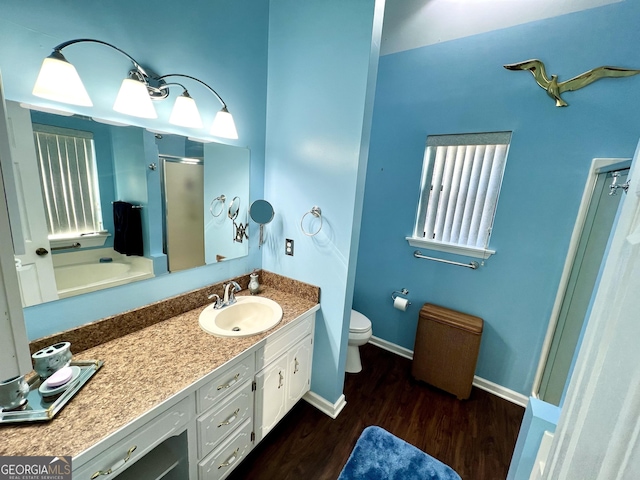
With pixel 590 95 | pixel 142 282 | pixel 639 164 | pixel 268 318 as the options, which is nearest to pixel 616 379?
pixel 639 164

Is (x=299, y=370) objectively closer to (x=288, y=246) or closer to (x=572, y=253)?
(x=288, y=246)

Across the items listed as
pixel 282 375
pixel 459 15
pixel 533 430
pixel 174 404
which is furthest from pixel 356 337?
pixel 459 15

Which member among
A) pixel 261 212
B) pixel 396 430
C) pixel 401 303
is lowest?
pixel 396 430

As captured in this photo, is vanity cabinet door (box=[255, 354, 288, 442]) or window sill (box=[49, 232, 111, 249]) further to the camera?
vanity cabinet door (box=[255, 354, 288, 442])

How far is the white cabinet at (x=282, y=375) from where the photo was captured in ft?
4.34

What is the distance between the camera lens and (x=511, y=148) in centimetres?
174

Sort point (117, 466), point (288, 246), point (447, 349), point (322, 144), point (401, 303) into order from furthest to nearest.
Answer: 1. point (401, 303)
2. point (447, 349)
3. point (288, 246)
4. point (322, 144)
5. point (117, 466)

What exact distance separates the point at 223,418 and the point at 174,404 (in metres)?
0.33

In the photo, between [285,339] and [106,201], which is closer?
[106,201]

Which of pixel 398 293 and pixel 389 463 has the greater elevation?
pixel 398 293

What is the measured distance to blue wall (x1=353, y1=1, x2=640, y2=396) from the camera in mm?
1467

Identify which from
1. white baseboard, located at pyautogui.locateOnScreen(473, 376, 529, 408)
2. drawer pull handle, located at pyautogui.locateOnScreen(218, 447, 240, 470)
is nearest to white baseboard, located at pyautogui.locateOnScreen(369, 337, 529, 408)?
white baseboard, located at pyautogui.locateOnScreen(473, 376, 529, 408)

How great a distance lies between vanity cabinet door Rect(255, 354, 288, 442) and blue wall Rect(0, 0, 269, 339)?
647 millimetres

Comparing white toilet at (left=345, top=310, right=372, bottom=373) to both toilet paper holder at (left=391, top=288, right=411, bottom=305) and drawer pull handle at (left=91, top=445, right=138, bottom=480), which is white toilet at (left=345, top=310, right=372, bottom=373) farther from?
drawer pull handle at (left=91, top=445, right=138, bottom=480)
